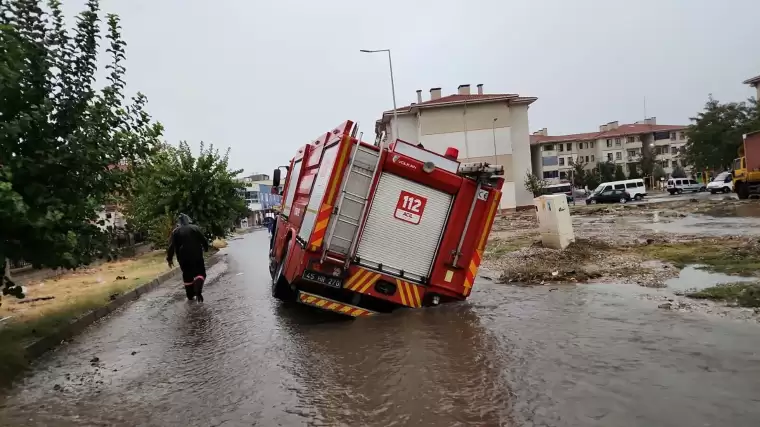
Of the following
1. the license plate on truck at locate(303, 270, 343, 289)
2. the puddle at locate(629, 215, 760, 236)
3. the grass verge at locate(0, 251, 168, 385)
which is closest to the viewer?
the grass verge at locate(0, 251, 168, 385)

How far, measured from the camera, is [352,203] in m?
7.20

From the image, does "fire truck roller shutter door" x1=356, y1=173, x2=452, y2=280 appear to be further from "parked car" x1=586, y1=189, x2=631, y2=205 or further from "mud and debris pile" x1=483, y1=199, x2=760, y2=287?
"parked car" x1=586, y1=189, x2=631, y2=205

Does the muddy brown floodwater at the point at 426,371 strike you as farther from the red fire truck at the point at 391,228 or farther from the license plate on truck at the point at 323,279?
the license plate on truck at the point at 323,279

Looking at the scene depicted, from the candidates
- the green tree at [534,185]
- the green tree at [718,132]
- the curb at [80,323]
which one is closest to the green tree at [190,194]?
the curb at [80,323]

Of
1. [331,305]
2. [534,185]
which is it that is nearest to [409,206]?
[331,305]

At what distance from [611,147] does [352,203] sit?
296 feet

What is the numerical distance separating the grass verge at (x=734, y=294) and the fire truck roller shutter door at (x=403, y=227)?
3.60m

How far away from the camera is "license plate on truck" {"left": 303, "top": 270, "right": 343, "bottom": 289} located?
705cm

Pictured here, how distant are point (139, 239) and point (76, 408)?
35.0 m

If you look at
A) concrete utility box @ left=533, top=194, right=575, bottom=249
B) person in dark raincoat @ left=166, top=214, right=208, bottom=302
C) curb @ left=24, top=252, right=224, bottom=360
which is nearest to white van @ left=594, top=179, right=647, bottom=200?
concrete utility box @ left=533, top=194, right=575, bottom=249

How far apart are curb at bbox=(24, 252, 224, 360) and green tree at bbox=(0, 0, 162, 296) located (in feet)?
2.67

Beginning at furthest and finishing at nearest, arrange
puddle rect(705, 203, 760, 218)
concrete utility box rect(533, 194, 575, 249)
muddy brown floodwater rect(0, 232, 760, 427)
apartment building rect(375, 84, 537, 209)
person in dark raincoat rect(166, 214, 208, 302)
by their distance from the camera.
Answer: apartment building rect(375, 84, 537, 209), puddle rect(705, 203, 760, 218), concrete utility box rect(533, 194, 575, 249), person in dark raincoat rect(166, 214, 208, 302), muddy brown floodwater rect(0, 232, 760, 427)

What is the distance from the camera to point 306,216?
7.97m

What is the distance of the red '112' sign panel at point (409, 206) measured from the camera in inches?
291
